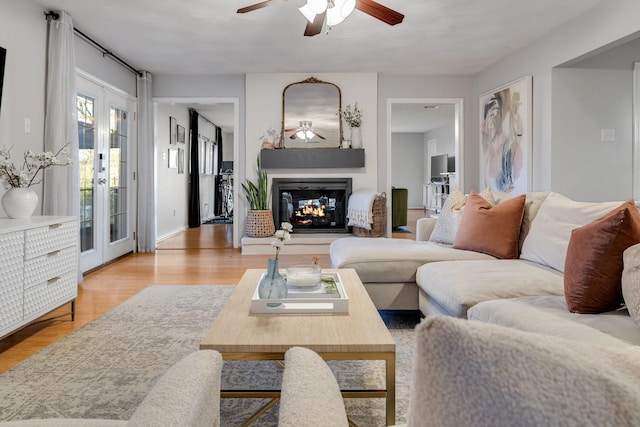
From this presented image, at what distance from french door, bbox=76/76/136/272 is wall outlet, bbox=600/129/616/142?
203 inches

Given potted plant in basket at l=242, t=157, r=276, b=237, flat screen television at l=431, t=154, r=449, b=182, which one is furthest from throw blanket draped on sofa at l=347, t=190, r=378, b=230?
Answer: flat screen television at l=431, t=154, r=449, b=182

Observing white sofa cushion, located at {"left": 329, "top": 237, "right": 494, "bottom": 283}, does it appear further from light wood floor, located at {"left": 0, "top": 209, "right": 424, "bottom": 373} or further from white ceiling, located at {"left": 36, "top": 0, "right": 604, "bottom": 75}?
white ceiling, located at {"left": 36, "top": 0, "right": 604, "bottom": 75}

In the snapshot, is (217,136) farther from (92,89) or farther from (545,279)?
(545,279)

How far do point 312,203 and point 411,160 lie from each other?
8.16 meters

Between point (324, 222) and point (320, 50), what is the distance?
2421 mm

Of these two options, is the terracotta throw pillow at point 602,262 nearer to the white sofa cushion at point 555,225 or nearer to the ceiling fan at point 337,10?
the white sofa cushion at point 555,225

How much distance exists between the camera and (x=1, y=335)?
2.26 meters

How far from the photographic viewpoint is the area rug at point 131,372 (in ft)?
5.57

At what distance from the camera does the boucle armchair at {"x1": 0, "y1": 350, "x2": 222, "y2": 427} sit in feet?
2.06

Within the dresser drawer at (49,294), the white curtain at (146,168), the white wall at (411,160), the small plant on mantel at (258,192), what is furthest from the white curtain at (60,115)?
the white wall at (411,160)

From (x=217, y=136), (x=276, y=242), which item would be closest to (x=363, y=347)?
(x=276, y=242)

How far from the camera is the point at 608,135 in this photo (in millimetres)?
4238

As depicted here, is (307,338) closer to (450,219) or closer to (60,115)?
(450,219)

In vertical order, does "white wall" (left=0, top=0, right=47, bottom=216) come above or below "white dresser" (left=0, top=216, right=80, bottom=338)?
above
